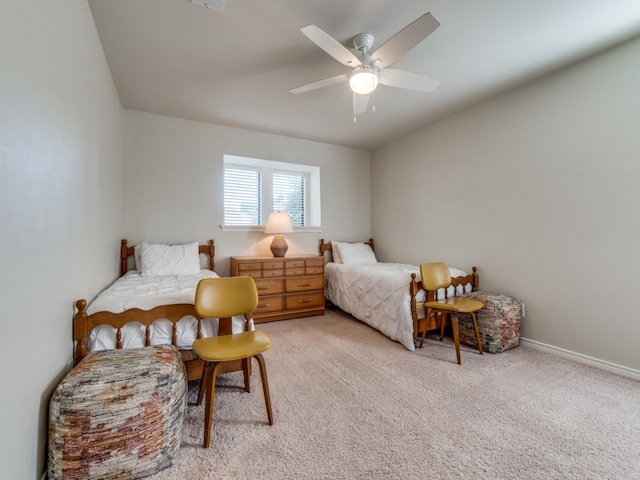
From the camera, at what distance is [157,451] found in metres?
1.28

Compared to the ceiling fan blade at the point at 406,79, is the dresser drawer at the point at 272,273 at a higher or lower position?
lower

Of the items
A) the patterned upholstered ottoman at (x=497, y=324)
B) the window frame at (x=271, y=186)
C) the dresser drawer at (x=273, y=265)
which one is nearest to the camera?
the patterned upholstered ottoman at (x=497, y=324)

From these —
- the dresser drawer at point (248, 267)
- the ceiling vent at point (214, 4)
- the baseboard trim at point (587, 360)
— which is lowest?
the baseboard trim at point (587, 360)

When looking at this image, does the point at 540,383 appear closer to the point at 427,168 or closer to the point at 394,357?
the point at 394,357

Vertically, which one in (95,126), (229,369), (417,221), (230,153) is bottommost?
(229,369)

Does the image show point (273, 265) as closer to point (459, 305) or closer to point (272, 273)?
point (272, 273)

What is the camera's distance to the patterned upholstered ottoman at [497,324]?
8.43 ft

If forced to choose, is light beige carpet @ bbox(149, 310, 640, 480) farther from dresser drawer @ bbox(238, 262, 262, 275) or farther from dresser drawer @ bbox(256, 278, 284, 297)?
dresser drawer @ bbox(238, 262, 262, 275)

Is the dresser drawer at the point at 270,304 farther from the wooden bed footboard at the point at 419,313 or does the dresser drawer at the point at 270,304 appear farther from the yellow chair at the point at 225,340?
the wooden bed footboard at the point at 419,313

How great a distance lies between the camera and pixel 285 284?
3.68m

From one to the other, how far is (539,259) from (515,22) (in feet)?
6.47

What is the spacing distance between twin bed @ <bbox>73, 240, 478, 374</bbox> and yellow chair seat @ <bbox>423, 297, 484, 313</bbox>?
195mm

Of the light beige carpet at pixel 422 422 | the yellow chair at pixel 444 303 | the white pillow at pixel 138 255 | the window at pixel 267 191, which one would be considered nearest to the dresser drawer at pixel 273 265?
the window at pixel 267 191

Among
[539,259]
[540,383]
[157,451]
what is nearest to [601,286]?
[539,259]
